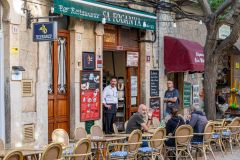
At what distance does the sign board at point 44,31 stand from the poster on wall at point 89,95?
2.59 metres

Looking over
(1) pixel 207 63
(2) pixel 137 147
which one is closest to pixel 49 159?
(2) pixel 137 147

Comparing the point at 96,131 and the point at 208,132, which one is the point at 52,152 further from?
the point at 208,132

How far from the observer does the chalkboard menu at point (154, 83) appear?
18.0m

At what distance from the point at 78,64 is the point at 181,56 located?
5.02m

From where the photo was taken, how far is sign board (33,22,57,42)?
37.9 feet

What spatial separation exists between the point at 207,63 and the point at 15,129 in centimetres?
586

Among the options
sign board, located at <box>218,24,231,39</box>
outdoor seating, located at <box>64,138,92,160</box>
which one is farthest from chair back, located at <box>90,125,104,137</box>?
sign board, located at <box>218,24,231,39</box>

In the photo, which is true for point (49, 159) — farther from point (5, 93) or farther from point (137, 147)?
point (5, 93)

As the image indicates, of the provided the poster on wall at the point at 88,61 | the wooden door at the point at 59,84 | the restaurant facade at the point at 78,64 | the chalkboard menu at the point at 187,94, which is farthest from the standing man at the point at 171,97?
the chalkboard menu at the point at 187,94

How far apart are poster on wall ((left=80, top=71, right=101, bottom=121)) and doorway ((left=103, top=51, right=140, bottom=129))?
1.89 metres

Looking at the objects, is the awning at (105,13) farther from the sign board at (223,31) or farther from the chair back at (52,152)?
the sign board at (223,31)

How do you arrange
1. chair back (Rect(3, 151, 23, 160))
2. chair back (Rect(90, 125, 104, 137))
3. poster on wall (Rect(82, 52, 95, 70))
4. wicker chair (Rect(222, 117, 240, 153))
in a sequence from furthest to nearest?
1. poster on wall (Rect(82, 52, 95, 70))
2. wicker chair (Rect(222, 117, 240, 153))
3. chair back (Rect(90, 125, 104, 137))
4. chair back (Rect(3, 151, 23, 160))

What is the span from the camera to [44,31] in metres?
12.0

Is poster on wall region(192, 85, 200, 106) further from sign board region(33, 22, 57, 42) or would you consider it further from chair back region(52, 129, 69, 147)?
chair back region(52, 129, 69, 147)
